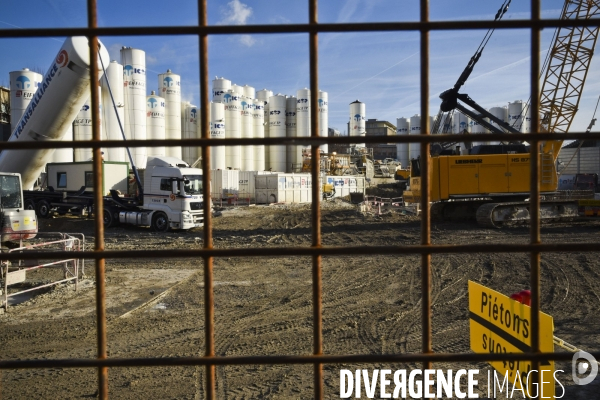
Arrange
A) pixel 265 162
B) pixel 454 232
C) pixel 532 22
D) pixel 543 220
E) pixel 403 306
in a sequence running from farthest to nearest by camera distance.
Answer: pixel 265 162
pixel 543 220
pixel 454 232
pixel 403 306
pixel 532 22

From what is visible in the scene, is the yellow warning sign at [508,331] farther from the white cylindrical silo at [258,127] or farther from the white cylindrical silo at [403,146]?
the white cylindrical silo at [403,146]

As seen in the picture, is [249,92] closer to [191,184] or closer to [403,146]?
[403,146]

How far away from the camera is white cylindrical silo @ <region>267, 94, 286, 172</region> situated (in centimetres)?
4481

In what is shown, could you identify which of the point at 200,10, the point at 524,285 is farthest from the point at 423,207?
the point at 524,285

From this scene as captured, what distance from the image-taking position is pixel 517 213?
58.8 ft

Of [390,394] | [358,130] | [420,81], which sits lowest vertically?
[390,394]

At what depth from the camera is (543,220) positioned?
18.6m

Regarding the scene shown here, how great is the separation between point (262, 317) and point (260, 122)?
38885 mm

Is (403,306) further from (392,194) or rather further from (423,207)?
(392,194)

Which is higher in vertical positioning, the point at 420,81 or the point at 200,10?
the point at 200,10

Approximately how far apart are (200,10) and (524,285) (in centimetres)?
838

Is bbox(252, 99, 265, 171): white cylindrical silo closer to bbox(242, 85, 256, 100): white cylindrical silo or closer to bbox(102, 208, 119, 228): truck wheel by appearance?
bbox(242, 85, 256, 100): white cylindrical silo

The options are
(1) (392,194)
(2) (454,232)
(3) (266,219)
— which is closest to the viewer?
(2) (454,232)

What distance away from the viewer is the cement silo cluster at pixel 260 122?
4100 cm
